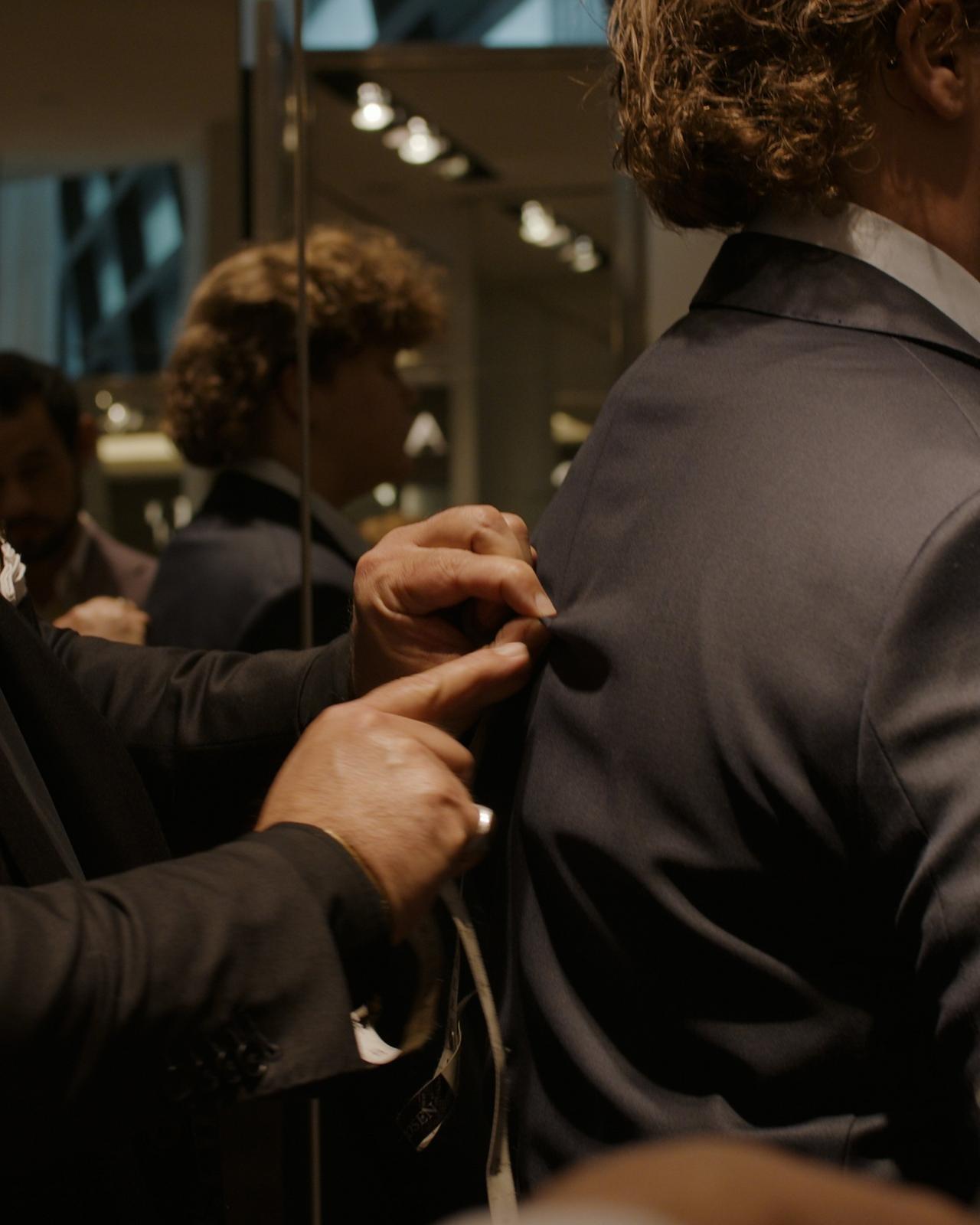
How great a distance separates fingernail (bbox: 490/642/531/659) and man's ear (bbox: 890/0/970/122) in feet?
1.44

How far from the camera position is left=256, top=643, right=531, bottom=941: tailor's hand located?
87 cm

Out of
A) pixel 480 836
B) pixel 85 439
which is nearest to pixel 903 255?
pixel 480 836

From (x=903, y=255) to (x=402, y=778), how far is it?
464mm

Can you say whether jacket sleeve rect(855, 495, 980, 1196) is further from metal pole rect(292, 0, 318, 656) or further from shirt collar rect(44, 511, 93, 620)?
shirt collar rect(44, 511, 93, 620)

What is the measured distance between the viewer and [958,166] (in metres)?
0.97

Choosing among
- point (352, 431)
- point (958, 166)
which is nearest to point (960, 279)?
point (958, 166)

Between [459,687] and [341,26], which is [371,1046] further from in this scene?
[341,26]

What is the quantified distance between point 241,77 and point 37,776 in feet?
6.52

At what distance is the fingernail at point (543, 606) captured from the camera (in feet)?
3.17

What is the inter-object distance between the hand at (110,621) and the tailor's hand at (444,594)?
3.42 ft

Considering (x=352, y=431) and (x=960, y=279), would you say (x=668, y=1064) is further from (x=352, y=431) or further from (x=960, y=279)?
(x=352, y=431)

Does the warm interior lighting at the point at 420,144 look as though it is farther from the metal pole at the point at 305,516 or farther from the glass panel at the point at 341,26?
the metal pole at the point at 305,516

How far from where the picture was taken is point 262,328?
229 cm

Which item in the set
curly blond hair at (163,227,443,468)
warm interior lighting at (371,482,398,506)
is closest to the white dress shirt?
curly blond hair at (163,227,443,468)
